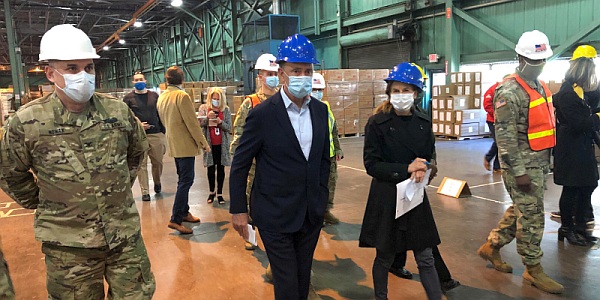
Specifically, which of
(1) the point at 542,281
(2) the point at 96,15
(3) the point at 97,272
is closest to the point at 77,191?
(3) the point at 97,272

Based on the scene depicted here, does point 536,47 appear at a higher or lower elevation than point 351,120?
higher

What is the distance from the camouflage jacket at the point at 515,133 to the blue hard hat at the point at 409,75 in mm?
825

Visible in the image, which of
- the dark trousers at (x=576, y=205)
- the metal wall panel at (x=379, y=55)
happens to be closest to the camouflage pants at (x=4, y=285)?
the dark trousers at (x=576, y=205)

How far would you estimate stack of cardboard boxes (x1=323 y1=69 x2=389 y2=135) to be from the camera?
41.8 ft

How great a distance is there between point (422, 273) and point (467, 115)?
9.99 meters

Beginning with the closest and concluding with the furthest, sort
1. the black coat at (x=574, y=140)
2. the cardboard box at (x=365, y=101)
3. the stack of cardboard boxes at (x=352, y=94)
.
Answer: the black coat at (x=574, y=140) < the stack of cardboard boxes at (x=352, y=94) < the cardboard box at (x=365, y=101)

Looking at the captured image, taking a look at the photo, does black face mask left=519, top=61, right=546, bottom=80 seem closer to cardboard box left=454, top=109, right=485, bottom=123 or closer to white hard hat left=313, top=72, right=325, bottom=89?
white hard hat left=313, top=72, right=325, bottom=89

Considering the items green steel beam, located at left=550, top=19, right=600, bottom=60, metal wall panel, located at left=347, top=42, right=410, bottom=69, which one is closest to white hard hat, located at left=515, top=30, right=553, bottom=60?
green steel beam, located at left=550, top=19, right=600, bottom=60

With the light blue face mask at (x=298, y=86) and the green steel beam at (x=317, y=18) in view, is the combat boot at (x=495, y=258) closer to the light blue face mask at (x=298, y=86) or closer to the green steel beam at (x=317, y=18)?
the light blue face mask at (x=298, y=86)

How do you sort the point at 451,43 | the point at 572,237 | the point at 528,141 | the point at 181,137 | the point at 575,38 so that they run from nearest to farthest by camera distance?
1. the point at 528,141
2. the point at 572,237
3. the point at 181,137
4. the point at 575,38
5. the point at 451,43

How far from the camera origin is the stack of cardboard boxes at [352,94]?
12.7m

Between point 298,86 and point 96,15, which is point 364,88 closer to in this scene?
point 298,86

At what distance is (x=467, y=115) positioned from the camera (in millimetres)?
11625

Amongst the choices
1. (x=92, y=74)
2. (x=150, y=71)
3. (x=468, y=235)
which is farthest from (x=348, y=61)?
(x=150, y=71)
